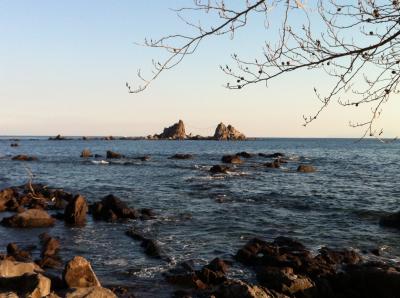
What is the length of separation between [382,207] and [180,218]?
38.8 feet

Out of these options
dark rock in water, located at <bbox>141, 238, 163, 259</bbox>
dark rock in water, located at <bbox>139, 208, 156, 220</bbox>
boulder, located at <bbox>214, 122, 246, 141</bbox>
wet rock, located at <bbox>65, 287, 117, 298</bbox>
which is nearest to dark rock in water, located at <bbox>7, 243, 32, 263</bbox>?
dark rock in water, located at <bbox>141, 238, 163, 259</bbox>

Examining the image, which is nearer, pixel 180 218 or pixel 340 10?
pixel 340 10

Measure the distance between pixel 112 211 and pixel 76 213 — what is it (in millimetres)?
2011

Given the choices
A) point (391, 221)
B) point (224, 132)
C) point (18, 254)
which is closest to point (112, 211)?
point (18, 254)

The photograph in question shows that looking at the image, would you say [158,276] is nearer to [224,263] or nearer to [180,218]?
[224,263]

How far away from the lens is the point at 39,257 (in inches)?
565

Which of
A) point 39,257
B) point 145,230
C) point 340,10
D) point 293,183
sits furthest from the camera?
point 293,183

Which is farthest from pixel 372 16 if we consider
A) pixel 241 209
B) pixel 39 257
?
pixel 241 209

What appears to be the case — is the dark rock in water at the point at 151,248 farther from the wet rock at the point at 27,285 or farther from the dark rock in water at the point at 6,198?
the dark rock in water at the point at 6,198

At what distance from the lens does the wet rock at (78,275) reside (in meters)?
10.5

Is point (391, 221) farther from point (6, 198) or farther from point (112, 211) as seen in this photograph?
point (6, 198)

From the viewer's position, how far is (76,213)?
67.0 feet

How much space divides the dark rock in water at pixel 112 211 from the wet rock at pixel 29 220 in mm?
2724

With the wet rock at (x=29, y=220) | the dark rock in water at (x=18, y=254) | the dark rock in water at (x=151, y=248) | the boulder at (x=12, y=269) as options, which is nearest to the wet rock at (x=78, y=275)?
the boulder at (x=12, y=269)
